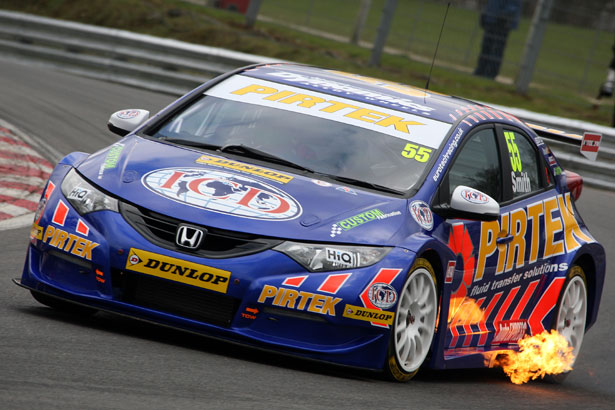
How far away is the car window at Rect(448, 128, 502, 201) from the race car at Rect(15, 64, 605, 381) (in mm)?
12

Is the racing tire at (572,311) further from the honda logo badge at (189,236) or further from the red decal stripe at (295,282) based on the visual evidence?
the honda logo badge at (189,236)

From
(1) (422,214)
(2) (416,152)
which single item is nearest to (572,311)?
(2) (416,152)

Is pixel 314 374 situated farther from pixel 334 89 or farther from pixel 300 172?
pixel 334 89

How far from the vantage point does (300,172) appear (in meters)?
5.73

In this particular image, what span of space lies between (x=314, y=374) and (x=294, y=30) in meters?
17.6

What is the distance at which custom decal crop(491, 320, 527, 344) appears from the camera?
6.46m

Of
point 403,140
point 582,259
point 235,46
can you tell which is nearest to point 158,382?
point 403,140

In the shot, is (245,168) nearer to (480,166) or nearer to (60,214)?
(60,214)

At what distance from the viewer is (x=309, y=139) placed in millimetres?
6059

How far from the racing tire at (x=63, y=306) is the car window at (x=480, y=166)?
79.8 inches

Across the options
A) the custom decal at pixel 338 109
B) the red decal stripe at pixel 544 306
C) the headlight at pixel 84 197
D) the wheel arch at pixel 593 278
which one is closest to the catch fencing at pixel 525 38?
the wheel arch at pixel 593 278

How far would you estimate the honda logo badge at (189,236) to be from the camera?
503 centimetres

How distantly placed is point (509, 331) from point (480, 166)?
1.00 meters

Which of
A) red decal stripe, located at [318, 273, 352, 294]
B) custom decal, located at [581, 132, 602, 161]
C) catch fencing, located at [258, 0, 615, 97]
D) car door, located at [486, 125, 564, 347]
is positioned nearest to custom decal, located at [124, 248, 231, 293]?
red decal stripe, located at [318, 273, 352, 294]
